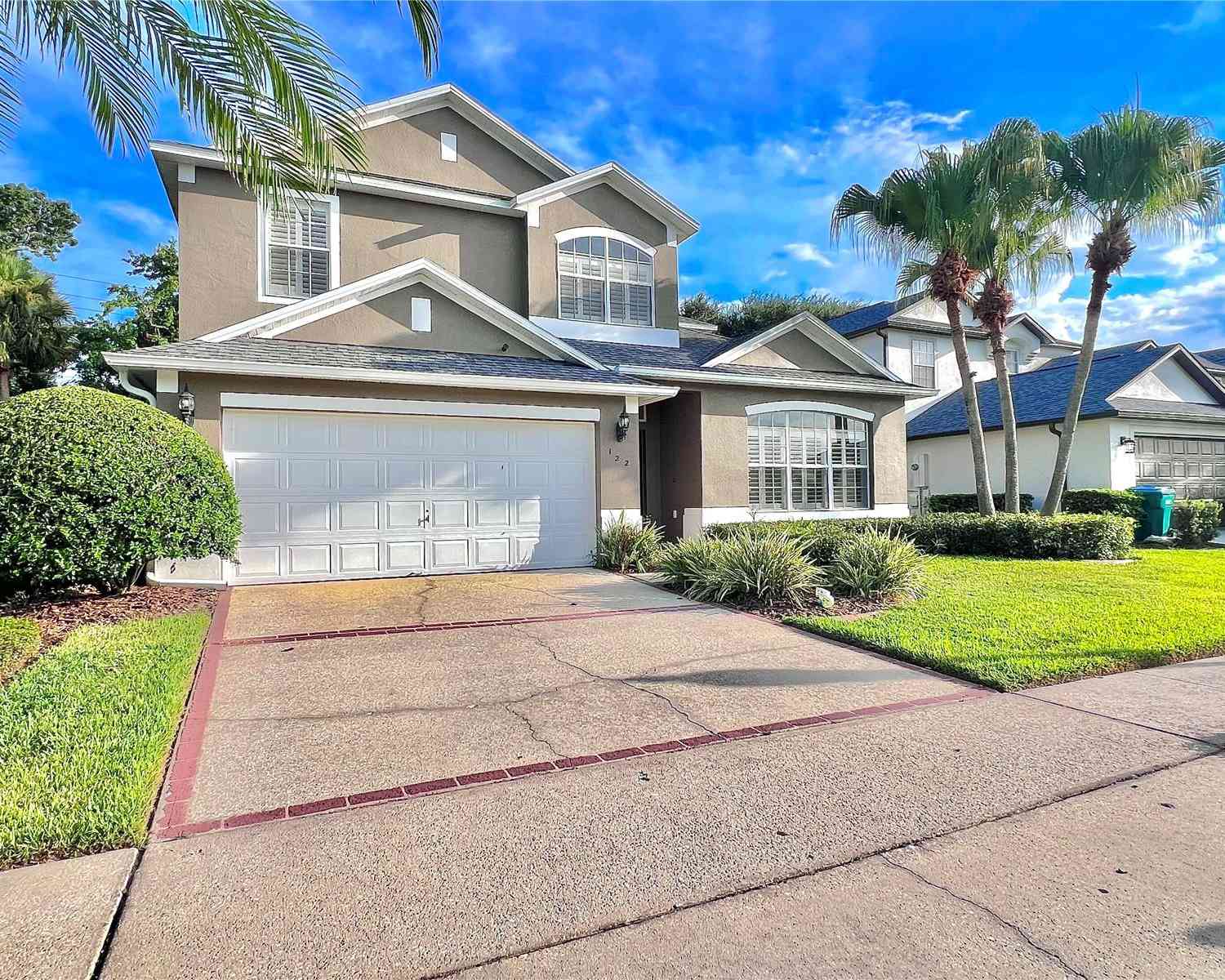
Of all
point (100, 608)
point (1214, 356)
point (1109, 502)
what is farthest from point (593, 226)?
point (1214, 356)

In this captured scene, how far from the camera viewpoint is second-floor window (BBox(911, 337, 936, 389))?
23.0 m

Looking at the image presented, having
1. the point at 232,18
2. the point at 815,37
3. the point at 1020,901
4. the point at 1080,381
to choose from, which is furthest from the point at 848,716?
the point at 1080,381

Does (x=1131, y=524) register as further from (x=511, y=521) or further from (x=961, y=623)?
(x=511, y=521)

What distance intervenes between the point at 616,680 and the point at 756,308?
118 feet

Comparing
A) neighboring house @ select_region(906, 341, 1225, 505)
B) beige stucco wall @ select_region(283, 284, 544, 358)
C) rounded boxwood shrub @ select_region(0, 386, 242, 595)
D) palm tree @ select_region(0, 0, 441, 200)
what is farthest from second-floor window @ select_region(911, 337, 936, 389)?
rounded boxwood shrub @ select_region(0, 386, 242, 595)

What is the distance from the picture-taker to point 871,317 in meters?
24.0

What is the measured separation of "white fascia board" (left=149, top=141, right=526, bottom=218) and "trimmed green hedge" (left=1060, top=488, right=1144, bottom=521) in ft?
47.3

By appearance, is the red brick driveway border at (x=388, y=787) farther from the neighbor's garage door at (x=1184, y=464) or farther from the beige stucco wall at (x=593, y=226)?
the neighbor's garage door at (x=1184, y=464)

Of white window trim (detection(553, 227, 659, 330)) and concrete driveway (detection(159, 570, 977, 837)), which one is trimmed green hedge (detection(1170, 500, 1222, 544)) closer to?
white window trim (detection(553, 227, 659, 330))

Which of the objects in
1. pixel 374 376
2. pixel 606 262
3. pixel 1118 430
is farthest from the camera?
pixel 1118 430

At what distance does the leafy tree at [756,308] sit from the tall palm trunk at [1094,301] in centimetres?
2282

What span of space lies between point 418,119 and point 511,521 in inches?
350

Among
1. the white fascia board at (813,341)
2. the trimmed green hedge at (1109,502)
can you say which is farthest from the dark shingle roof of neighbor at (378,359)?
the trimmed green hedge at (1109,502)

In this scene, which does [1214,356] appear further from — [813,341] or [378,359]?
[378,359]
